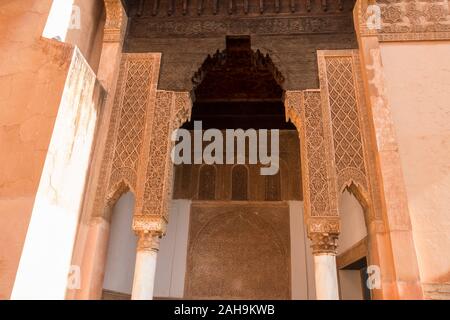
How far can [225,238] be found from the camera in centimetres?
742

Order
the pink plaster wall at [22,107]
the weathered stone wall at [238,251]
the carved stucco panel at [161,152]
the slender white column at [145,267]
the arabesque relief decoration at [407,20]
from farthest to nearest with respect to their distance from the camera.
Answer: the weathered stone wall at [238,251]
the arabesque relief decoration at [407,20]
the carved stucco panel at [161,152]
the slender white column at [145,267]
the pink plaster wall at [22,107]

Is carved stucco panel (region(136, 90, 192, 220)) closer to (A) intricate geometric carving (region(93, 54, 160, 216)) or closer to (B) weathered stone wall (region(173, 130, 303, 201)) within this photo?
(A) intricate geometric carving (region(93, 54, 160, 216))

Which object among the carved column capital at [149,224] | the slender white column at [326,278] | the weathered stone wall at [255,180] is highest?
the weathered stone wall at [255,180]

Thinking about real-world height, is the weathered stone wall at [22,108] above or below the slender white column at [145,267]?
above

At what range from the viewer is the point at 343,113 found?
15.1 feet

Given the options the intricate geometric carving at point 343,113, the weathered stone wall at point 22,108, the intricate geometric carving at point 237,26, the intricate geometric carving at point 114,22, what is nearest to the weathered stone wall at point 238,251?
the intricate geometric carving at point 343,113

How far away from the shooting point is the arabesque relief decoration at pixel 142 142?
14.1 feet

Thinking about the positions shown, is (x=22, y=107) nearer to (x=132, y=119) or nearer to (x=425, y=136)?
(x=132, y=119)

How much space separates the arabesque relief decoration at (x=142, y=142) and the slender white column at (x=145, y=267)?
0.13 m

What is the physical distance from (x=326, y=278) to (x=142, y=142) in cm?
265

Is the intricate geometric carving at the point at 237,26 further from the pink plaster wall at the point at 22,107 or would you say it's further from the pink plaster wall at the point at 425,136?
the pink plaster wall at the point at 22,107

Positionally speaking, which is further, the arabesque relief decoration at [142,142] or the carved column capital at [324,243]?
the arabesque relief decoration at [142,142]

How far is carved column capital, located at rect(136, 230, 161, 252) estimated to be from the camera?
414 cm

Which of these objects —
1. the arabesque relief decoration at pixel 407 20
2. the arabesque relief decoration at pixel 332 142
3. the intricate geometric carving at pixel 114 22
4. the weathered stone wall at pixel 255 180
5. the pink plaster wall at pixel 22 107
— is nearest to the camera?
the pink plaster wall at pixel 22 107
